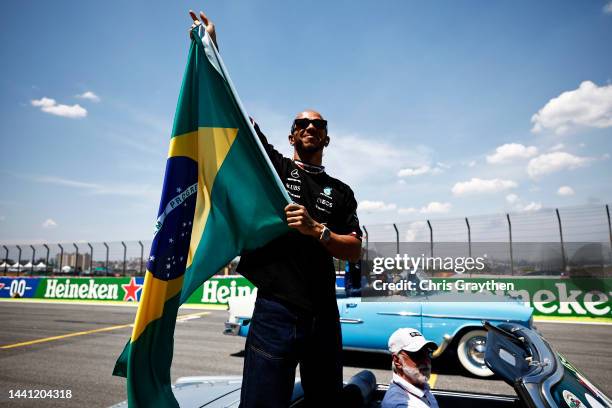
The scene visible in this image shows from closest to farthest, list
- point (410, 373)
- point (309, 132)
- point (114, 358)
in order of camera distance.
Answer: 1. point (309, 132)
2. point (410, 373)
3. point (114, 358)

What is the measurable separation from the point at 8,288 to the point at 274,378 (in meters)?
26.6

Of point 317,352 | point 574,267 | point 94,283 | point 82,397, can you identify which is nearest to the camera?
point 317,352

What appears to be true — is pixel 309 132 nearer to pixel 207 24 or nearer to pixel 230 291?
pixel 207 24

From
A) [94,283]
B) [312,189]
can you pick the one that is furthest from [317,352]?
[94,283]

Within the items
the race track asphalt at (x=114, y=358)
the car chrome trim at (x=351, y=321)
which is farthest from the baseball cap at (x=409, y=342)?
the car chrome trim at (x=351, y=321)

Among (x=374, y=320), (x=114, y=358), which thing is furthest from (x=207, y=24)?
(x=114, y=358)

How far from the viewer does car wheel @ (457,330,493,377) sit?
5824mm

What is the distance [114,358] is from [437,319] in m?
5.72

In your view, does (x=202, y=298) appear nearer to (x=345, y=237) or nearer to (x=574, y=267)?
(x=574, y=267)

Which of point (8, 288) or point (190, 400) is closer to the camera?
point (190, 400)

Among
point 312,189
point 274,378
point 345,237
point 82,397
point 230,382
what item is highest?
point 312,189

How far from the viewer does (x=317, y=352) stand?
1.70 meters

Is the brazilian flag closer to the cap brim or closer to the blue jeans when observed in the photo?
the blue jeans

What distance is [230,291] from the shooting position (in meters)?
16.5
